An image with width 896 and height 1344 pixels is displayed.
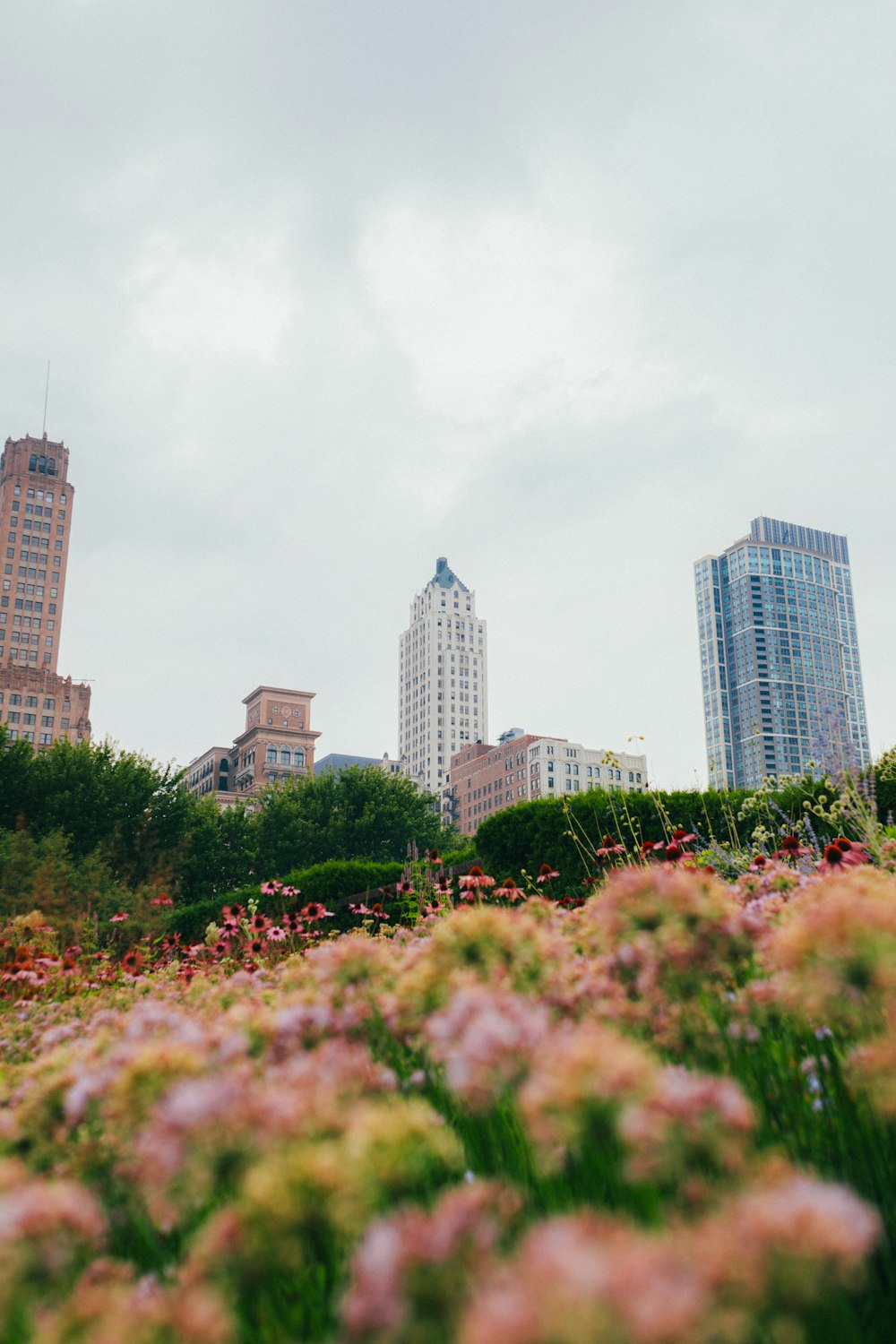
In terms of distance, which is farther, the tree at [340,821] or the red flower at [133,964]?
the tree at [340,821]

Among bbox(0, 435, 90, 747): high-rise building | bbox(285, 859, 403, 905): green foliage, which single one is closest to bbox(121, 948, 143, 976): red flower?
bbox(285, 859, 403, 905): green foliage

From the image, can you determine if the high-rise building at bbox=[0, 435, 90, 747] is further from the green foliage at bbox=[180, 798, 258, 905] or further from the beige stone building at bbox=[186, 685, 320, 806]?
the green foliage at bbox=[180, 798, 258, 905]

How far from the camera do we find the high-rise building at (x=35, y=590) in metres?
105

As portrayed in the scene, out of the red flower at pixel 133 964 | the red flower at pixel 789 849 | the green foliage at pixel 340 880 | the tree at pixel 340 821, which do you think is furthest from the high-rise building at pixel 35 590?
the red flower at pixel 789 849

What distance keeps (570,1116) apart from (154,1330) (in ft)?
1.57

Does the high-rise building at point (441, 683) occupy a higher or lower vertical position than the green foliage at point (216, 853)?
higher

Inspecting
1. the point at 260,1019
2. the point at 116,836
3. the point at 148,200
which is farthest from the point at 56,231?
the point at 116,836

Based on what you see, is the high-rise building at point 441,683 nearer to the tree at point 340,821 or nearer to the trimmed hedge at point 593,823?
the tree at point 340,821

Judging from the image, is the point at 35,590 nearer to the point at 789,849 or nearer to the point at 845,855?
the point at 789,849

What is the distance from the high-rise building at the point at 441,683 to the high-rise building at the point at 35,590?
8183 centimetres

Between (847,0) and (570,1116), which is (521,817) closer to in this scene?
(847,0)

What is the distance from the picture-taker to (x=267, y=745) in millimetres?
117938

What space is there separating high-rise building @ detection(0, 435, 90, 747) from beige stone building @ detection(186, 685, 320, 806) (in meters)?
22.1

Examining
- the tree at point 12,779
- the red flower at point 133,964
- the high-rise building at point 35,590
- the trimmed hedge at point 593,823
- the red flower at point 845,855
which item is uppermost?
the high-rise building at point 35,590
